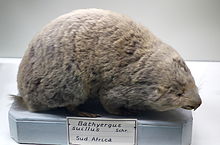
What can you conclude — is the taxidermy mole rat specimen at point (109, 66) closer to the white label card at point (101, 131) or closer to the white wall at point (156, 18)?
the white label card at point (101, 131)

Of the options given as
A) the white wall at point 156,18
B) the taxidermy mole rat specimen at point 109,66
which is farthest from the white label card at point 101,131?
the white wall at point 156,18

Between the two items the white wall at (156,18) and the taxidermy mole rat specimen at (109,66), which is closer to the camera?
the taxidermy mole rat specimen at (109,66)

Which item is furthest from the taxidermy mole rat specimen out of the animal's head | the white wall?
the white wall

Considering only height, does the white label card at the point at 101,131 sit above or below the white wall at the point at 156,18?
below

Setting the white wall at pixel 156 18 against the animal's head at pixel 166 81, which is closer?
the animal's head at pixel 166 81

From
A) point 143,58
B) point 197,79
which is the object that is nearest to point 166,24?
point 197,79

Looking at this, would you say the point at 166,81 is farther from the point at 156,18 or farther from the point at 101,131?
the point at 156,18

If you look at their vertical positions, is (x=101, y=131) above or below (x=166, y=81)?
below

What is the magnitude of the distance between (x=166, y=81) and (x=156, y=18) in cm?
57

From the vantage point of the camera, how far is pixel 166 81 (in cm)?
104

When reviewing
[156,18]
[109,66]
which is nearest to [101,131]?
[109,66]

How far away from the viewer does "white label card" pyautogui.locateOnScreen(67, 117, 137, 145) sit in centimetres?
110

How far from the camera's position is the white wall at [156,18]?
4.98 feet

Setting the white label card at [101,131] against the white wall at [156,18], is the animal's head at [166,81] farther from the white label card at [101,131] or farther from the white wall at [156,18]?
the white wall at [156,18]
